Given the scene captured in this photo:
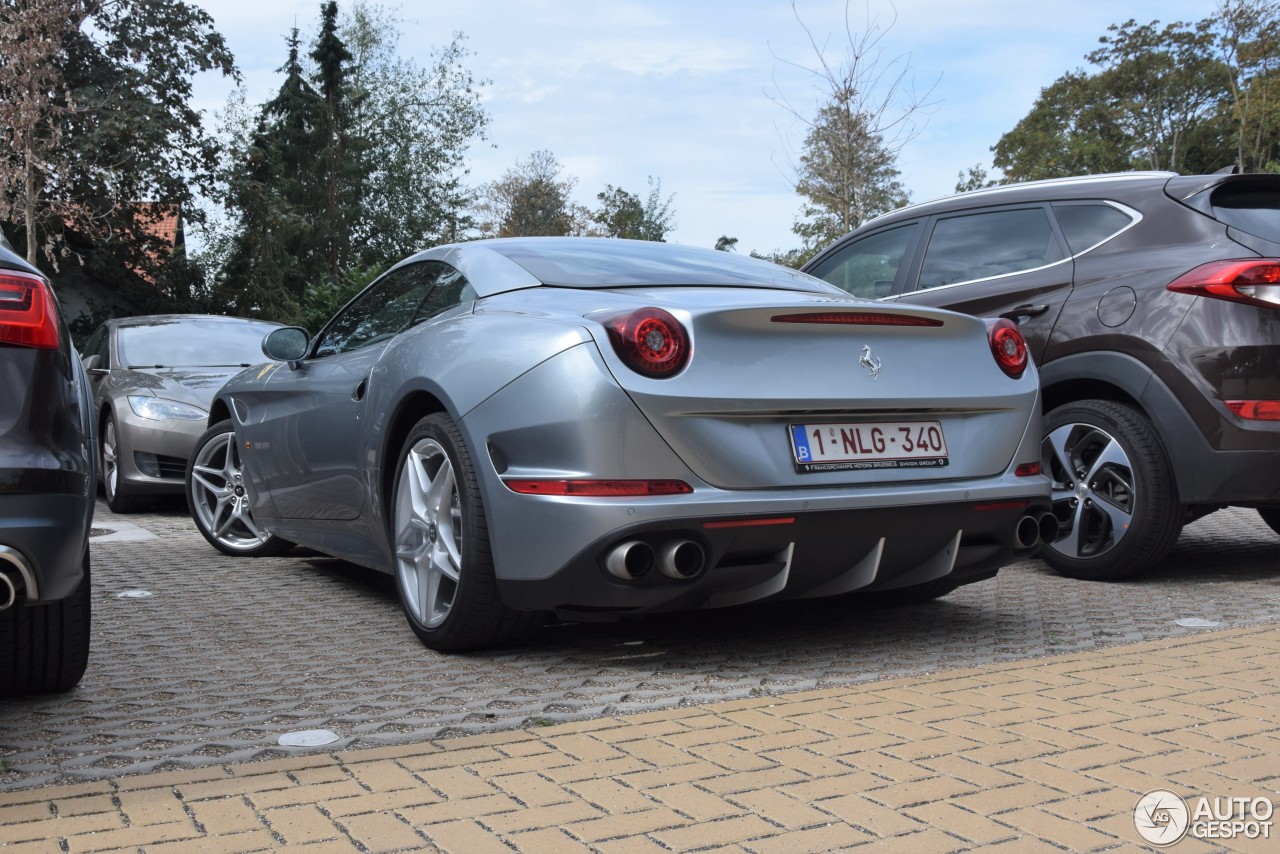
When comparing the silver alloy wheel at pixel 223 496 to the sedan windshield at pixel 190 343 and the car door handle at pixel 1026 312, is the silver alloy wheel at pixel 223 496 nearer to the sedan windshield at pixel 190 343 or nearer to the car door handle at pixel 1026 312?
the sedan windshield at pixel 190 343

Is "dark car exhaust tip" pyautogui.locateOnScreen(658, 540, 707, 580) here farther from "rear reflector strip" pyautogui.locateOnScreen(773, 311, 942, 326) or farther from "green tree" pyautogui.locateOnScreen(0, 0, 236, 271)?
"green tree" pyautogui.locateOnScreen(0, 0, 236, 271)

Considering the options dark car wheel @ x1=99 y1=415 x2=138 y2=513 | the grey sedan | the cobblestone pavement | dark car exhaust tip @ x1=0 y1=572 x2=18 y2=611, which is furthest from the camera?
dark car wheel @ x1=99 y1=415 x2=138 y2=513

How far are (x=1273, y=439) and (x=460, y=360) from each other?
3432 mm

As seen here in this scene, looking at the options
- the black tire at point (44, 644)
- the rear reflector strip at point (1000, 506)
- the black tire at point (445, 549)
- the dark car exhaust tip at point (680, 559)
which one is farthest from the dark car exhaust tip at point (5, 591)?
the rear reflector strip at point (1000, 506)

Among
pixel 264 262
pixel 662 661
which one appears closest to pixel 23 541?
pixel 662 661

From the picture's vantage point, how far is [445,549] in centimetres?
417

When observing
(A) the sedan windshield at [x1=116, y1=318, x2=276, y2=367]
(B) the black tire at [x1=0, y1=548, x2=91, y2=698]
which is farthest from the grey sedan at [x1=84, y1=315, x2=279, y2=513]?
(B) the black tire at [x1=0, y1=548, x2=91, y2=698]

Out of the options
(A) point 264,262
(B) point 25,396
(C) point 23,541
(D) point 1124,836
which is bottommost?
(D) point 1124,836

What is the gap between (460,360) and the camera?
4.14 metres

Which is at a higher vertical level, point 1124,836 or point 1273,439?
point 1273,439

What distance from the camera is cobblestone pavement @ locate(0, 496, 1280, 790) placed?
3.32 m

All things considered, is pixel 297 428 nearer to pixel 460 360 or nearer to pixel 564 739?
pixel 460 360

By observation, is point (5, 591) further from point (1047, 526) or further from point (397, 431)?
point (1047, 526)

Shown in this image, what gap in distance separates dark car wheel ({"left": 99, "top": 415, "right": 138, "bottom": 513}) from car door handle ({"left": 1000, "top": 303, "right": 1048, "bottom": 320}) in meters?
6.39
